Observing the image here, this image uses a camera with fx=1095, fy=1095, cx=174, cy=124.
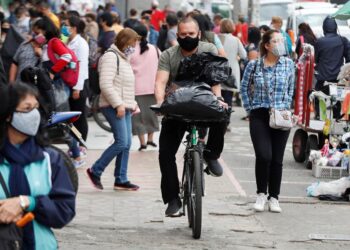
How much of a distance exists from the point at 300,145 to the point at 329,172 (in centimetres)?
146

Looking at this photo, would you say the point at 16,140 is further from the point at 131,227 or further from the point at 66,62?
the point at 66,62

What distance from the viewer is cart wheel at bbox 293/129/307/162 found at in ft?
47.8

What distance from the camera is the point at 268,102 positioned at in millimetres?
10383

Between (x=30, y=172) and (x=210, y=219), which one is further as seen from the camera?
(x=210, y=219)

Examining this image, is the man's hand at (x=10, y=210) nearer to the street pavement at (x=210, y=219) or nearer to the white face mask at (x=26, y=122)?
the white face mask at (x=26, y=122)

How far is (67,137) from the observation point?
39.0ft

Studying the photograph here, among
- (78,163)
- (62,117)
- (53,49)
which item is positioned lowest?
(78,163)

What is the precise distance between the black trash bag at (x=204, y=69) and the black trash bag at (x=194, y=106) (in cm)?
32

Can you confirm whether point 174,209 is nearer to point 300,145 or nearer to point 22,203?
point 22,203

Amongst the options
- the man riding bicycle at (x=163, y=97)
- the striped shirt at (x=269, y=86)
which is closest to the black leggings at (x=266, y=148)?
the striped shirt at (x=269, y=86)

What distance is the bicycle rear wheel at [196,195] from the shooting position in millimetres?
8812

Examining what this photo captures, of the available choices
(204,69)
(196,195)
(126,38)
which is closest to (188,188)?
(196,195)

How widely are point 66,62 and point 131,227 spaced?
383 centimetres

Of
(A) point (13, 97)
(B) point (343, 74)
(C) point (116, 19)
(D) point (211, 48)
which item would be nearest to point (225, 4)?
(C) point (116, 19)
